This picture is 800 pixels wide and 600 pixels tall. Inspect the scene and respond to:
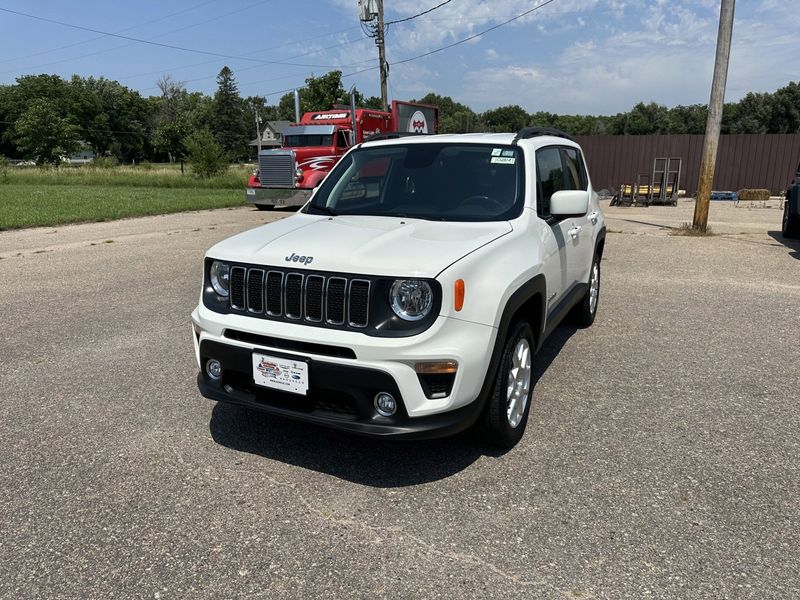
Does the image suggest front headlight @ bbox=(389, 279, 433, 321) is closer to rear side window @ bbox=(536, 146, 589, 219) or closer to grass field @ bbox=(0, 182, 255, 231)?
rear side window @ bbox=(536, 146, 589, 219)

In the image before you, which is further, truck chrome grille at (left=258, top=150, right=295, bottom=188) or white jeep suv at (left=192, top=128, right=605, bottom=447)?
truck chrome grille at (left=258, top=150, right=295, bottom=188)

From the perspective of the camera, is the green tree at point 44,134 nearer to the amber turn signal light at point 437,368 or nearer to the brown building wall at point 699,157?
the brown building wall at point 699,157

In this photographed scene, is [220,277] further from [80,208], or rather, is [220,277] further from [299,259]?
[80,208]

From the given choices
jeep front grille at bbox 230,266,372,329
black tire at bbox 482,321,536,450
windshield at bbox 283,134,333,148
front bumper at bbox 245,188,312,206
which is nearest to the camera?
jeep front grille at bbox 230,266,372,329

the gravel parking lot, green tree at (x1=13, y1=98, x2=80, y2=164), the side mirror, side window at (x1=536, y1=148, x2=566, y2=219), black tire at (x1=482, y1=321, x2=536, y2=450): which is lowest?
the gravel parking lot

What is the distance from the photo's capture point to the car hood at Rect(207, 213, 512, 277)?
2.81 meters

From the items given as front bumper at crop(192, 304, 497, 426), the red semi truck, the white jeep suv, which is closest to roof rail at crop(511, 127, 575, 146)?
the white jeep suv

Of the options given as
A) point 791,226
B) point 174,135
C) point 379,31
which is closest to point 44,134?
point 174,135

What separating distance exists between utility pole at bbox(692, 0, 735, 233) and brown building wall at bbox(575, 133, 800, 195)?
11806 millimetres

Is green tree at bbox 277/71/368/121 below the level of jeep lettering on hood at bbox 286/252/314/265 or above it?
above

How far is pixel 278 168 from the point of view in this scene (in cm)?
1711

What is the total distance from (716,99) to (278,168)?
1122 cm

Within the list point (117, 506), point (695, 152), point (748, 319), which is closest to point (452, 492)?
point (117, 506)

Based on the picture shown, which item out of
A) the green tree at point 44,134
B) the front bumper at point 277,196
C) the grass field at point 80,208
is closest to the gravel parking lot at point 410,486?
the grass field at point 80,208
